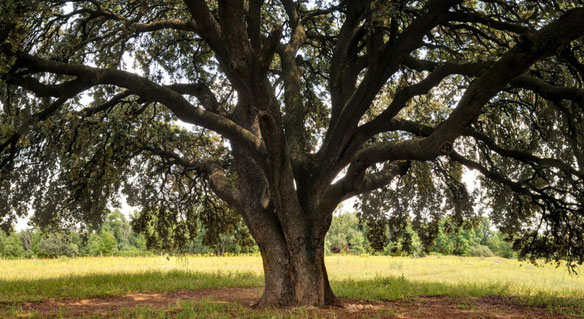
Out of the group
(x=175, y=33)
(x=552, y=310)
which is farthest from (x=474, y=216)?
(x=175, y=33)

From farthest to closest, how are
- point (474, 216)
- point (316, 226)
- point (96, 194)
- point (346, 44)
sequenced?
point (474, 216)
point (96, 194)
point (346, 44)
point (316, 226)

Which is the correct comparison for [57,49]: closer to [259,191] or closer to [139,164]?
[139,164]

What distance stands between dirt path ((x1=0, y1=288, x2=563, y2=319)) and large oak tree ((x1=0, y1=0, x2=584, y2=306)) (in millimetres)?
1499

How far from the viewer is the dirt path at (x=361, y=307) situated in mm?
9742

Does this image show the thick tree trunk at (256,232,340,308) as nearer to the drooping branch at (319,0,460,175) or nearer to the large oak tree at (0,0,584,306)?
the large oak tree at (0,0,584,306)

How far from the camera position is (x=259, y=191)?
11406 mm

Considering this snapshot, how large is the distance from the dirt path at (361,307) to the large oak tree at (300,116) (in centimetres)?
150

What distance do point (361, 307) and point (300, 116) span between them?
5.23 m

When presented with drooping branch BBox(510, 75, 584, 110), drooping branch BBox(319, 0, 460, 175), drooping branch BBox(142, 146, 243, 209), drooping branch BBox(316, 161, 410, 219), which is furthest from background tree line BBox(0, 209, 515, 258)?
Result: drooping branch BBox(510, 75, 584, 110)

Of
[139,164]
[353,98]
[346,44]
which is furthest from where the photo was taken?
[139,164]

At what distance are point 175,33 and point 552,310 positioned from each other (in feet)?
47.1

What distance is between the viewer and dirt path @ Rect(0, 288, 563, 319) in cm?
974

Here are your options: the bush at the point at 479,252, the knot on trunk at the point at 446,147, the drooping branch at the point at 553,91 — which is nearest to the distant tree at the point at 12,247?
the bush at the point at 479,252

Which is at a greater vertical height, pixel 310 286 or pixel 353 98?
pixel 353 98
